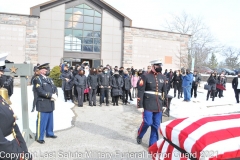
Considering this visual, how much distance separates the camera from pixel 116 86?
35.4 feet

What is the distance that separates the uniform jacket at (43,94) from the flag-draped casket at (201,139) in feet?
11.3

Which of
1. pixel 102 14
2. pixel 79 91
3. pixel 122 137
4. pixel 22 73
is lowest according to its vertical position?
pixel 122 137

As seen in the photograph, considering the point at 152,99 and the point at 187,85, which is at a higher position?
the point at 152,99

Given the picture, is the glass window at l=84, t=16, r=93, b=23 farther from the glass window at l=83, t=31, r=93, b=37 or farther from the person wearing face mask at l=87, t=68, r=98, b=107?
the person wearing face mask at l=87, t=68, r=98, b=107

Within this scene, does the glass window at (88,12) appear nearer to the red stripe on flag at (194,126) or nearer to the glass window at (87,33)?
the glass window at (87,33)

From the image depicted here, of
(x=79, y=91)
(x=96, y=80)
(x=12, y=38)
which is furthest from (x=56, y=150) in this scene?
(x=12, y=38)

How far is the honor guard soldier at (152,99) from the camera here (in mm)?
5109

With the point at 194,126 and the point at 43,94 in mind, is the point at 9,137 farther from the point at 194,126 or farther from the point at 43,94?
the point at 43,94

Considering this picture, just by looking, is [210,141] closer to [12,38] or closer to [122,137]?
[122,137]

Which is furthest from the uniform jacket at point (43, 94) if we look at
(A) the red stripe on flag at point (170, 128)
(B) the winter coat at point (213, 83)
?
(B) the winter coat at point (213, 83)

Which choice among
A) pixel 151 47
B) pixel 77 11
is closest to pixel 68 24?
pixel 77 11

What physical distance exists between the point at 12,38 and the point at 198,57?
20837 millimetres

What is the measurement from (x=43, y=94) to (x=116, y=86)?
5676mm

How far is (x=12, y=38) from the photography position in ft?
60.0
